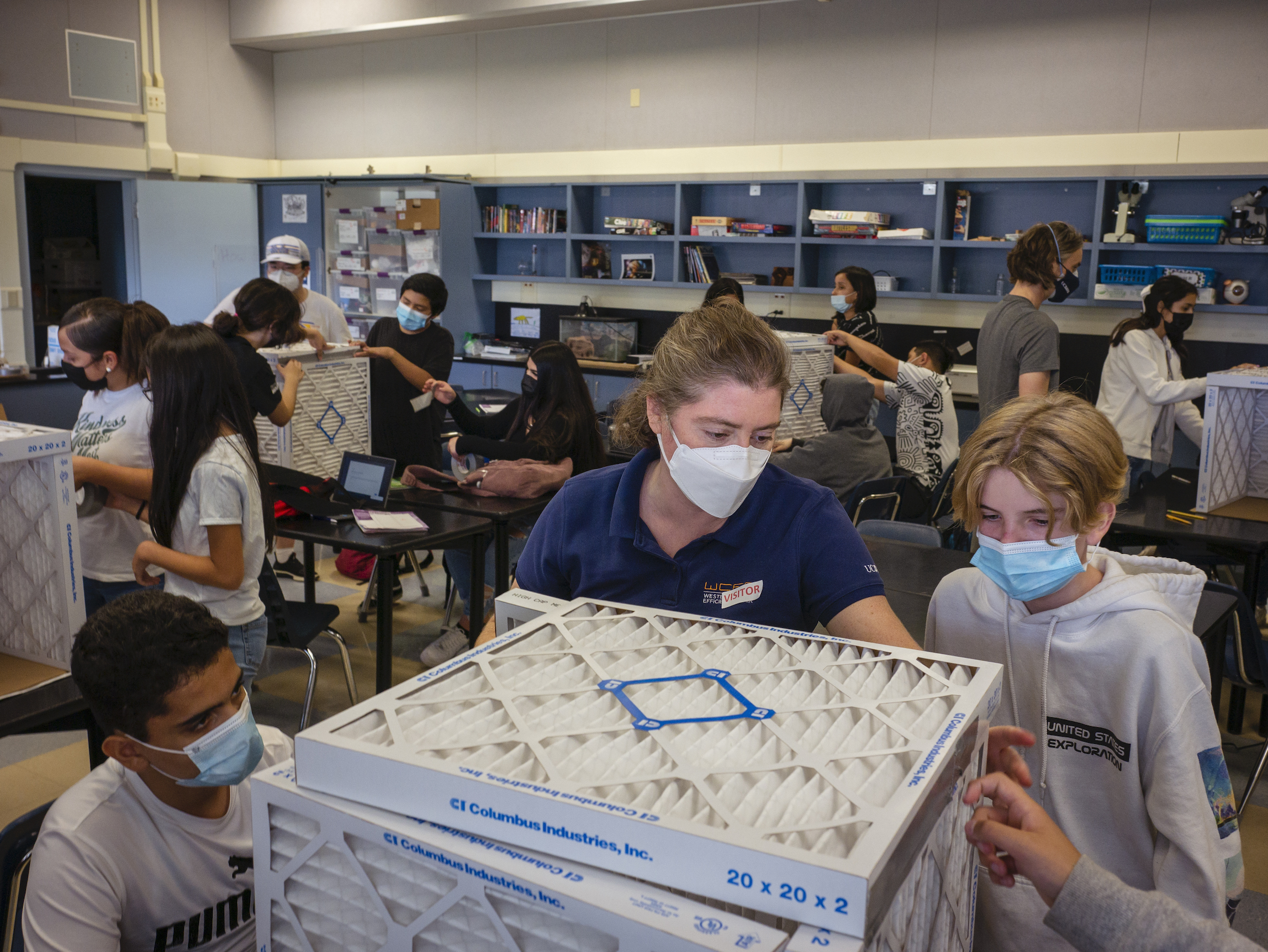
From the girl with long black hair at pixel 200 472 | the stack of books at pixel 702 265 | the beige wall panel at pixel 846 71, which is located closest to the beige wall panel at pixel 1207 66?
the beige wall panel at pixel 846 71

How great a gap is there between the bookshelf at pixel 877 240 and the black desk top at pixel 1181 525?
8.16 feet

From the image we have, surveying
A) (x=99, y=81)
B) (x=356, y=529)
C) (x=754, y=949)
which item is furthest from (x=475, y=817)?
(x=99, y=81)

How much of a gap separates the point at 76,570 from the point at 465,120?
709 centimetres

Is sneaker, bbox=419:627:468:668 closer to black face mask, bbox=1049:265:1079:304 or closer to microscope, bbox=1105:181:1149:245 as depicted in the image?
black face mask, bbox=1049:265:1079:304

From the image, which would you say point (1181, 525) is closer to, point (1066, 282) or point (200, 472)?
point (1066, 282)

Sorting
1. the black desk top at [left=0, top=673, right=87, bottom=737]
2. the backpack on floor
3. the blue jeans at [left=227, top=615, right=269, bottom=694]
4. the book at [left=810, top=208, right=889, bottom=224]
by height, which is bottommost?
the backpack on floor

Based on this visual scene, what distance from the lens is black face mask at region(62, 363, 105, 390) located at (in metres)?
2.88

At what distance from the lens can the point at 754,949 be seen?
1.96 feet

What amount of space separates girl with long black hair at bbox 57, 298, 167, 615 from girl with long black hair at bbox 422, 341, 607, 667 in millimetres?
1390

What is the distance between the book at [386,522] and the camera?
3.38 m

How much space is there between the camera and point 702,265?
24.0ft

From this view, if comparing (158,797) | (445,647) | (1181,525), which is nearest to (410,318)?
(445,647)

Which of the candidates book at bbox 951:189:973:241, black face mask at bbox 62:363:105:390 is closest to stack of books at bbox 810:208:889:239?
book at bbox 951:189:973:241

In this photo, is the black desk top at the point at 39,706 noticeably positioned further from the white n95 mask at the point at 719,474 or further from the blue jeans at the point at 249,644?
the white n95 mask at the point at 719,474
